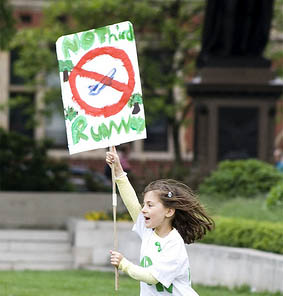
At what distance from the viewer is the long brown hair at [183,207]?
6.17 m

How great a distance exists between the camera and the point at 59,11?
27.8 m

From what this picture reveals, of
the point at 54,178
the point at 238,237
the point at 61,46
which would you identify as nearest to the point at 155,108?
the point at 54,178

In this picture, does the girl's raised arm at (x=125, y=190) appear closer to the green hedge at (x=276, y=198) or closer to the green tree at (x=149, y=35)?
the green hedge at (x=276, y=198)

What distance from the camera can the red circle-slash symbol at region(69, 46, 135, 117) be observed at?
6.96 meters

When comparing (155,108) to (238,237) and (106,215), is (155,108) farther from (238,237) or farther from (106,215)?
(238,237)

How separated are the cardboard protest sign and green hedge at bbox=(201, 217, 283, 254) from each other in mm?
4880

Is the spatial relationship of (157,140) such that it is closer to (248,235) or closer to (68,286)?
(248,235)

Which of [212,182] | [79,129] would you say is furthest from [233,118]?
[79,129]

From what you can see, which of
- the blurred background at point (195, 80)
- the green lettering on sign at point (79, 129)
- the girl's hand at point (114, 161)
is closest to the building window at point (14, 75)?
the blurred background at point (195, 80)

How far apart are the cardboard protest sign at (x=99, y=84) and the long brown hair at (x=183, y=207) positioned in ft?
2.23

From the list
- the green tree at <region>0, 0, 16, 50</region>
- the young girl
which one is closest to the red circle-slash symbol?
the young girl

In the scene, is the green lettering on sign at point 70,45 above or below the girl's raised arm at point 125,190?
above

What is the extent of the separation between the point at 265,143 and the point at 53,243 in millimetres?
4027

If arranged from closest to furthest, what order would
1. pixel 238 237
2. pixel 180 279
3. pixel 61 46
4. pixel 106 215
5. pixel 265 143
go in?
pixel 180 279 → pixel 61 46 → pixel 238 237 → pixel 106 215 → pixel 265 143
